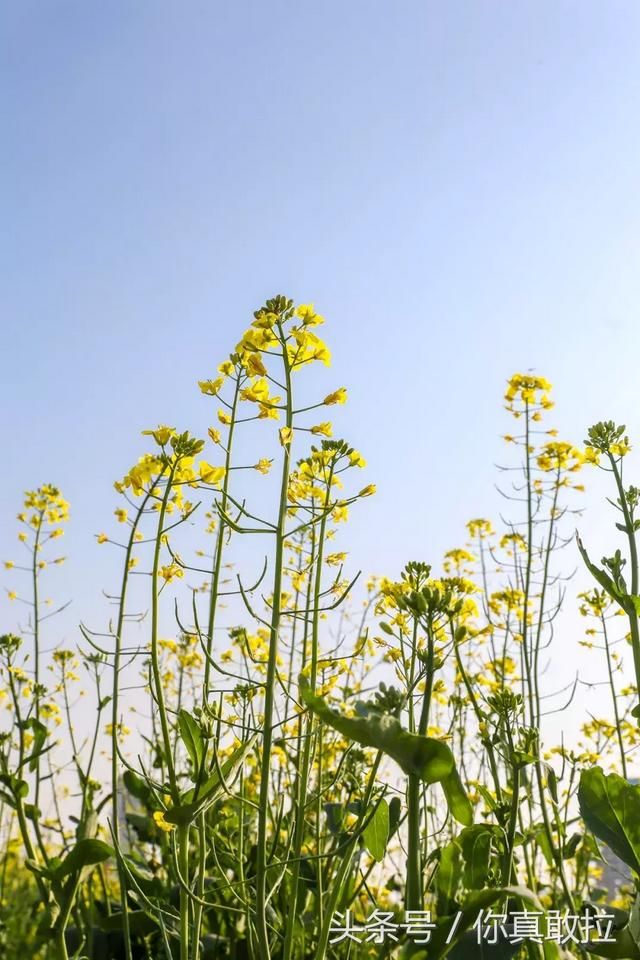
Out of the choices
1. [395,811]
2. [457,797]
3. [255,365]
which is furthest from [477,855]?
[255,365]

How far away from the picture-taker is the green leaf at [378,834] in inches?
77.7

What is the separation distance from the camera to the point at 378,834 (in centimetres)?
199

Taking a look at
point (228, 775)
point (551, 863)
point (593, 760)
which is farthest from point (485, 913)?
point (593, 760)

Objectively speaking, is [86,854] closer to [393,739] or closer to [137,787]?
[393,739]

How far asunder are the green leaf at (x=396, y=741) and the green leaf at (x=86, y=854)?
86 cm

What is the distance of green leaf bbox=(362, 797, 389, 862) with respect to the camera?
1.97 m

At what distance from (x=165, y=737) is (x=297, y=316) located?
1037 mm

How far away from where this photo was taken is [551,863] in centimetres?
326

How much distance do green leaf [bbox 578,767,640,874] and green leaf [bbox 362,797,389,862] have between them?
0.48 meters

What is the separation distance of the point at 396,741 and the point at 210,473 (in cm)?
100

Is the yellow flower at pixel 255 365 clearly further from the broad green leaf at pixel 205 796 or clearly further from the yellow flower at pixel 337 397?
the broad green leaf at pixel 205 796

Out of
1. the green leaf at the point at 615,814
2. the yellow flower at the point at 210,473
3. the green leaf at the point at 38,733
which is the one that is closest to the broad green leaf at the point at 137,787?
the green leaf at the point at 38,733

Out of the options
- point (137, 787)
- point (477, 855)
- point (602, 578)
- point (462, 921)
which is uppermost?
point (602, 578)

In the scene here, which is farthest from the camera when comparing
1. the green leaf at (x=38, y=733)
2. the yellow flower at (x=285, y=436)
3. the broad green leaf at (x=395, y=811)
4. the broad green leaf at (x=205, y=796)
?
the green leaf at (x=38, y=733)
